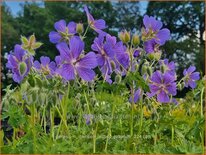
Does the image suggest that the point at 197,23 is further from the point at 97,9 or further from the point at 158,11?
the point at 97,9

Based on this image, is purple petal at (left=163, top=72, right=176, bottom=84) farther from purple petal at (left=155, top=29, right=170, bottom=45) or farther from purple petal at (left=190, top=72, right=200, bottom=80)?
purple petal at (left=190, top=72, right=200, bottom=80)

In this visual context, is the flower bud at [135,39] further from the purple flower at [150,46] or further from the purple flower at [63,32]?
the purple flower at [63,32]

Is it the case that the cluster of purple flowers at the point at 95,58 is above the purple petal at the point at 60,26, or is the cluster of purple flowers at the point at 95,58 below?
below

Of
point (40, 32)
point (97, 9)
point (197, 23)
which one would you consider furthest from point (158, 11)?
point (40, 32)

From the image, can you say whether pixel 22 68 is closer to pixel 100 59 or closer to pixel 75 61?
pixel 75 61

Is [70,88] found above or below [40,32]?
below

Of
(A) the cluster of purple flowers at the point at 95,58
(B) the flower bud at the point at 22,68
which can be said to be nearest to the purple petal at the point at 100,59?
(A) the cluster of purple flowers at the point at 95,58

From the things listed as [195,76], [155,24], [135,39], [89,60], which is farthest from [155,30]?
[195,76]
